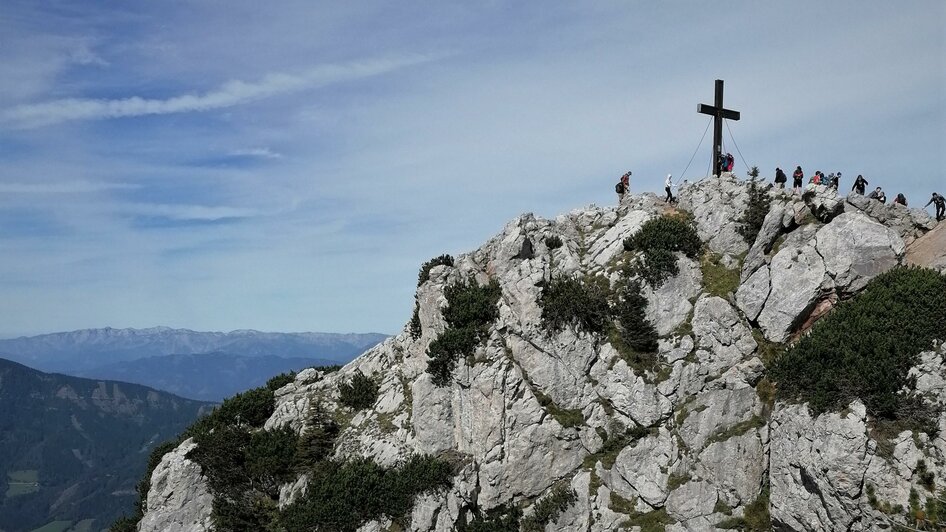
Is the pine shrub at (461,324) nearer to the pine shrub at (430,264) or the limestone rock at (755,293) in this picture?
the pine shrub at (430,264)

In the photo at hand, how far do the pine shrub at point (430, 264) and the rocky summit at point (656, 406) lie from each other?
1.14 ft

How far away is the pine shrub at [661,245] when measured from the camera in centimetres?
3047

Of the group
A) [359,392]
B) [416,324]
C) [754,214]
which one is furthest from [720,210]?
[359,392]

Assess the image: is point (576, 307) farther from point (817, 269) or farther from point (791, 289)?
point (817, 269)

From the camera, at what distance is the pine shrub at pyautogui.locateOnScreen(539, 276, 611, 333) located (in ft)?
99.4

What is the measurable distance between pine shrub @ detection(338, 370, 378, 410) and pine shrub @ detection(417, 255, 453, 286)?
284 inches

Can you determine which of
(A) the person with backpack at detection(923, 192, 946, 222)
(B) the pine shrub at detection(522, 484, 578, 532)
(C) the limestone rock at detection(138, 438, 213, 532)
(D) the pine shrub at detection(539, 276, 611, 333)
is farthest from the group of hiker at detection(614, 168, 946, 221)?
(C) the limestone rock at detection(138, 438, 213, 532)

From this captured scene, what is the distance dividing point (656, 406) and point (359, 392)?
18186mm

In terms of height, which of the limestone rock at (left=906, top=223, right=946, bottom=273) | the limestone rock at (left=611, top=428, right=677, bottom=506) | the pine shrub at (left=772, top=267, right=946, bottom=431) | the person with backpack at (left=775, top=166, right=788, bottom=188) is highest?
the person with backpack at (left=775, top=166, right=788, bottom=188)

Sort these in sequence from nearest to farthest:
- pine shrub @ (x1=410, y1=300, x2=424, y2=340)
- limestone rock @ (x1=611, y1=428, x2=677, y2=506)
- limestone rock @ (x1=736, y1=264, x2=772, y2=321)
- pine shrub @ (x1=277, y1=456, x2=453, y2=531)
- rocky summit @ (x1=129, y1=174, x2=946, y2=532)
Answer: rocky summit @ (x1=129, y1=174, x2=946, y2=532)
limestone rock @ (x1=611, y1=428, x2=677, y2=506)
limestone rock @ (x1=736, y1=264, x2=772, y2=321)
pine shrub @ (x1=277, y1=456, x2=453, y2=531)
pine shrub @ (x1=410, y1=300, x2=424, y2=340)

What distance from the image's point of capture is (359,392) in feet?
115

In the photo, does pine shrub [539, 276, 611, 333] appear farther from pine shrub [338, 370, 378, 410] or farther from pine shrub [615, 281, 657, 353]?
pine shrub [338, 370, 378, 410]

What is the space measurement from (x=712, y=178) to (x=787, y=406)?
16270 mm

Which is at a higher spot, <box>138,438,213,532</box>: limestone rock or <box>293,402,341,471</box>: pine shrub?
<box>293,402,341,471</box>: pine shrub
